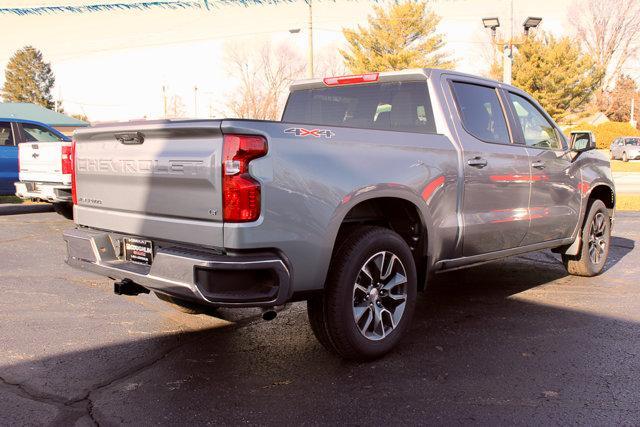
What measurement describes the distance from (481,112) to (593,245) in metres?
2.54

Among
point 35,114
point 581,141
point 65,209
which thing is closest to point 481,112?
point 581,141

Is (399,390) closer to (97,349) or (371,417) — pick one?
(371,417)

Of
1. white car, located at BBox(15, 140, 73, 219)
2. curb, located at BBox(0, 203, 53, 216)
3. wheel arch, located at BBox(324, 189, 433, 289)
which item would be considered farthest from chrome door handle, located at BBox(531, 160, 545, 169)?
curb, located at BBox(0, 203, 53, 216)

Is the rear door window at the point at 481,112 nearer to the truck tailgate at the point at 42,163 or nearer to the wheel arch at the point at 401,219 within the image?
the wheel arch at the point at 401,219

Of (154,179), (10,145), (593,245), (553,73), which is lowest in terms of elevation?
(593,245)

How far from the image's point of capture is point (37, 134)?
1281 cm

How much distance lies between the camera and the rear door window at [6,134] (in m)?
12.2

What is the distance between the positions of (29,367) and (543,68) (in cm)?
4470

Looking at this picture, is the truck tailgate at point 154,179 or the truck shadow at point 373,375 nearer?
the truck shadow at point 373,375

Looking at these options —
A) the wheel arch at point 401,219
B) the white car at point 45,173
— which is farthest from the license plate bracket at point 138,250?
the white car at point 45,173

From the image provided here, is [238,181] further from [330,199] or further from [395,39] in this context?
[395,39]

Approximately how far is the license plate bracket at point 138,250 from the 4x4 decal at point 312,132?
114cm

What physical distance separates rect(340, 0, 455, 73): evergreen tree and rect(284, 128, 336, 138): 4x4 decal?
3803 centimetres

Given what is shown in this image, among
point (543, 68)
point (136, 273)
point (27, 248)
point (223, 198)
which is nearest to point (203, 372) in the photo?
point (136, 273)
